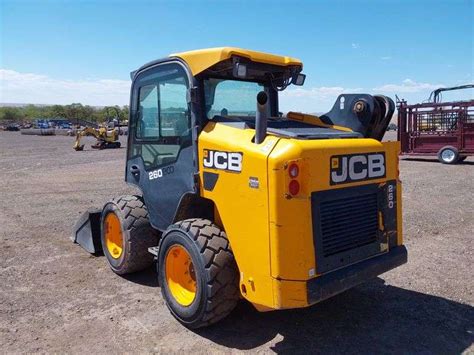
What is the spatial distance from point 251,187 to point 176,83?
5.01 ft

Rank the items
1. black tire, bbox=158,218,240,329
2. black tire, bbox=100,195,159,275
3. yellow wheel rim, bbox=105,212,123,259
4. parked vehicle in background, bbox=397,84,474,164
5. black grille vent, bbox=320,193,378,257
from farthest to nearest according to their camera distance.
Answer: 1. parked vehicle in background, bbox=397,84,474,164
2. yellow wheel rim, bbox=105,212,123,259
3. black tire, bbox=100,195,159,275
4. black tire, bbox=158,218,240,329
5. black grille vent, bbox=320,193,378,257

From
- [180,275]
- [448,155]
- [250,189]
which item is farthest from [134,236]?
[448,155]

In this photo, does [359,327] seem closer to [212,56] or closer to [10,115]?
[212,56]

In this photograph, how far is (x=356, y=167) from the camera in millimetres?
3562

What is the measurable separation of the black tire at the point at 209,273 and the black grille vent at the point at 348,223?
801 mm

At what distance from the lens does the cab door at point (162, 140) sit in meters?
4.11

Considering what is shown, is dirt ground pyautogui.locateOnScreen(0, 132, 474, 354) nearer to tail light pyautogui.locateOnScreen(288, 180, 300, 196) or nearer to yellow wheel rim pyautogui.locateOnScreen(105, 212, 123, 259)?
yellow wheel rim pyautogui.locateOnScreen(105, 212, 123, 259)

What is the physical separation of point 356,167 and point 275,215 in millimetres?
902

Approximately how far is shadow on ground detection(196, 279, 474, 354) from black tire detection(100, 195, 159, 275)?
1.30 meters

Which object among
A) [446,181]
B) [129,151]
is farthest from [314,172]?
[446,181]

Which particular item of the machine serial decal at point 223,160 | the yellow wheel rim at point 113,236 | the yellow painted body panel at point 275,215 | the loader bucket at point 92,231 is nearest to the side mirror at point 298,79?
the yellow painted body panel at point 275,215

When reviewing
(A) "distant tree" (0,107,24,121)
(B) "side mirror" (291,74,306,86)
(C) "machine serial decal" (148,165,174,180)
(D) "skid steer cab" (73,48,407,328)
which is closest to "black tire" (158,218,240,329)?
(D) "skid steer cab" (73,48,407,328)

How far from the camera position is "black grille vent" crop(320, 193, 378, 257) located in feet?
11.1

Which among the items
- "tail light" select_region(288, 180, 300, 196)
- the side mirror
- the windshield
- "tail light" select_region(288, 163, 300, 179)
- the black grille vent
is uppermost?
the side mirror
